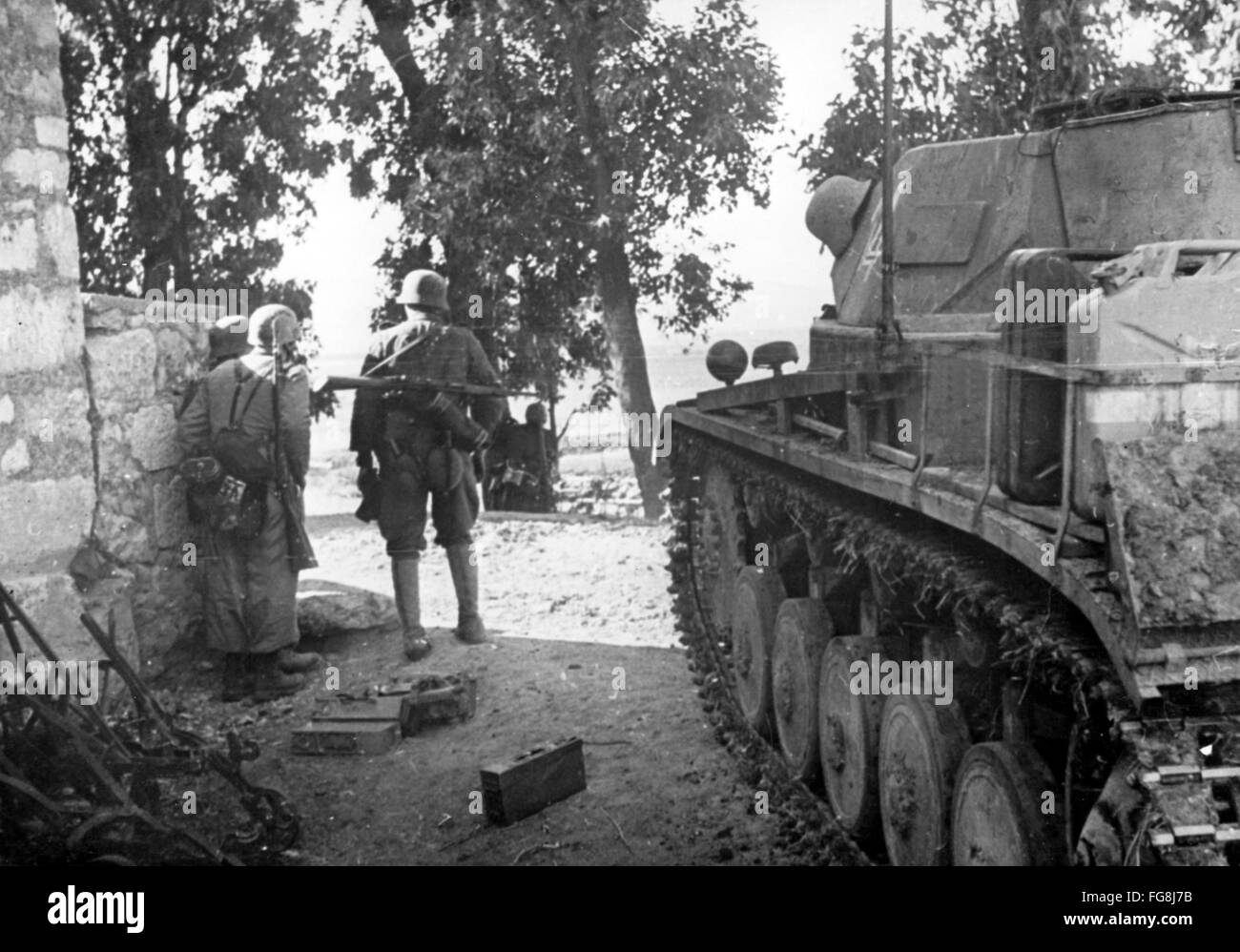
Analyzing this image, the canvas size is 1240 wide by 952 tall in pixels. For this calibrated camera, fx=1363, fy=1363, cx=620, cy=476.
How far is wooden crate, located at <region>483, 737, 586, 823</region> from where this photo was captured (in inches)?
212

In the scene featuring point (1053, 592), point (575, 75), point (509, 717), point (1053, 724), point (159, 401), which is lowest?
point (509, 717)

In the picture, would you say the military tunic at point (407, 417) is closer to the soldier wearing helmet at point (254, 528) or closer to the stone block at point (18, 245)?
the soldier wearing helmet at point (254, 528)

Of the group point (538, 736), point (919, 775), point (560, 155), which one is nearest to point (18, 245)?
point (538, 736)

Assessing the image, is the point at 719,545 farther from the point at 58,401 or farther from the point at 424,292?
the point at 58,401

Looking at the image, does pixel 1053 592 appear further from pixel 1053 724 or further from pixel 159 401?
pixel 159 401

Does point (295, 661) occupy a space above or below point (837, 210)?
below

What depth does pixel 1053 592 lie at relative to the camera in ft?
11.6

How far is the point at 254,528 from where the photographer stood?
7148 millimetres

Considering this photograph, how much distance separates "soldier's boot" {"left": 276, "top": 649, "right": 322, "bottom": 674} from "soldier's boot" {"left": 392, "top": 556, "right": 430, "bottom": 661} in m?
0.52

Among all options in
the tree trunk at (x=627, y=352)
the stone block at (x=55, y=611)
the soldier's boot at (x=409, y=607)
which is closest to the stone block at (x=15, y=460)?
the stone block at (x=55, y=611)

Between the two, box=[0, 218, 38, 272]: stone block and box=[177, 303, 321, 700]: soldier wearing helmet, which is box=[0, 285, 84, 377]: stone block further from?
box=[177, 303, 321, 700]: soldier wearing helmet

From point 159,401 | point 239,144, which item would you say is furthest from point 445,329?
point 239,144

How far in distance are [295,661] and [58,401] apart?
85.1 inches

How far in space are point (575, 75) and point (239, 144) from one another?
245 centimetres
